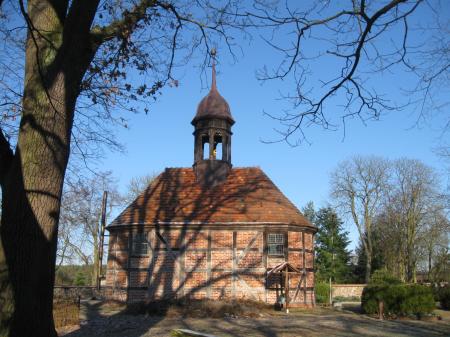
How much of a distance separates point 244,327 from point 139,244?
8.96 m

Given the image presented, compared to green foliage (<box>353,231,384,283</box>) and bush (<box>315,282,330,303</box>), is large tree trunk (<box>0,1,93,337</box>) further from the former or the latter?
green foliage (<box>353,231,384,283</box>)

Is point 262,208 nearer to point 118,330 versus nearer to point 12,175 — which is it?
point 118,330

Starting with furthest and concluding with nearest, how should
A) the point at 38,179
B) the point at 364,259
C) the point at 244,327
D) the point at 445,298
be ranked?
1. the point at 364,259
2. the point at 445,298
3. the point at 244,327
4. the point at 38,179

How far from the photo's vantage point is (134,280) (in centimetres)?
2039

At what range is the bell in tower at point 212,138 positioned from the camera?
904 inches

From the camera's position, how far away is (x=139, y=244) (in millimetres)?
20859

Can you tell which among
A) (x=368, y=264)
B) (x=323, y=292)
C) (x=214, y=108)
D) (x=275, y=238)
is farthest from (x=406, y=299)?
(x=368, y=264)

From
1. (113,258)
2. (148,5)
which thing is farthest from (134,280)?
(148,5)

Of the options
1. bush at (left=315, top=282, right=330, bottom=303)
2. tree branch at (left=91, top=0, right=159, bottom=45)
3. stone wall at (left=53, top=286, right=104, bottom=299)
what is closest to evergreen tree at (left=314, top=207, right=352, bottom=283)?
bush at (left=315, top=282, right=330, bottom=303)

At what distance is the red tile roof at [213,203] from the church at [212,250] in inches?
1.9

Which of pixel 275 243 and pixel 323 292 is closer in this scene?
pixel 275 243

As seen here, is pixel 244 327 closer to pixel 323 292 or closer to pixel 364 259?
pixel 323 292

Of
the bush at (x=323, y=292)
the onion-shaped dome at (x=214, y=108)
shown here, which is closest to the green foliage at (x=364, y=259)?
the bush at (x=323, y=292)

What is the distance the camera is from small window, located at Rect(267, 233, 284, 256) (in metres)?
20.4
